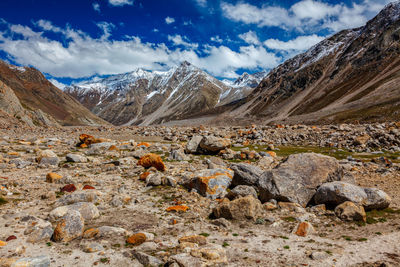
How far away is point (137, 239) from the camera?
10.0 metres

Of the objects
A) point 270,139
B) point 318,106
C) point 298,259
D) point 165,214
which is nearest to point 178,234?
point 165,214

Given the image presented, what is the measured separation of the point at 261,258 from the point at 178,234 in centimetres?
391

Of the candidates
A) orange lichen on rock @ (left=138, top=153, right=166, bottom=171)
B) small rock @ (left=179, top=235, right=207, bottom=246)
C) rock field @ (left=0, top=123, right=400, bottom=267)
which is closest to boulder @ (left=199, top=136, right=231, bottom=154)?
rock field @ (left=0, top=123, right=400, bottom=267)

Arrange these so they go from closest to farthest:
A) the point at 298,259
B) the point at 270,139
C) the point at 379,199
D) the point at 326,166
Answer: the point at 298,259
the point at 379,199
the point at 326,166
the point at 270,139

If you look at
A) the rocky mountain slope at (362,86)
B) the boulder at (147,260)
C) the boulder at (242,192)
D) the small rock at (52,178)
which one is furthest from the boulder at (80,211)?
the rocky mountain slope at (362,86)

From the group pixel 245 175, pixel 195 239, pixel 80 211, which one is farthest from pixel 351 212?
pixel 80 211

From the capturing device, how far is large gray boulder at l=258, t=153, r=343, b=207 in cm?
1466

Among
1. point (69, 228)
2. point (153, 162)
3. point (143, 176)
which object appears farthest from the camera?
point (153, 162)

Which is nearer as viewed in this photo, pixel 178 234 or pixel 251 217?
pixel 178 234

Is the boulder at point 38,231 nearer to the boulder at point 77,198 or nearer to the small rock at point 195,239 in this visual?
the boulder at point 77,198

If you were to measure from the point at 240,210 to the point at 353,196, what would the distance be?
6537 mm

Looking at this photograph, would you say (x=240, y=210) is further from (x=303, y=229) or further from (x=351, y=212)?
(x=351, y=212)

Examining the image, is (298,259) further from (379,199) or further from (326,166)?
(326,166)

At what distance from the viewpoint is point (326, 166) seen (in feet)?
52.2
